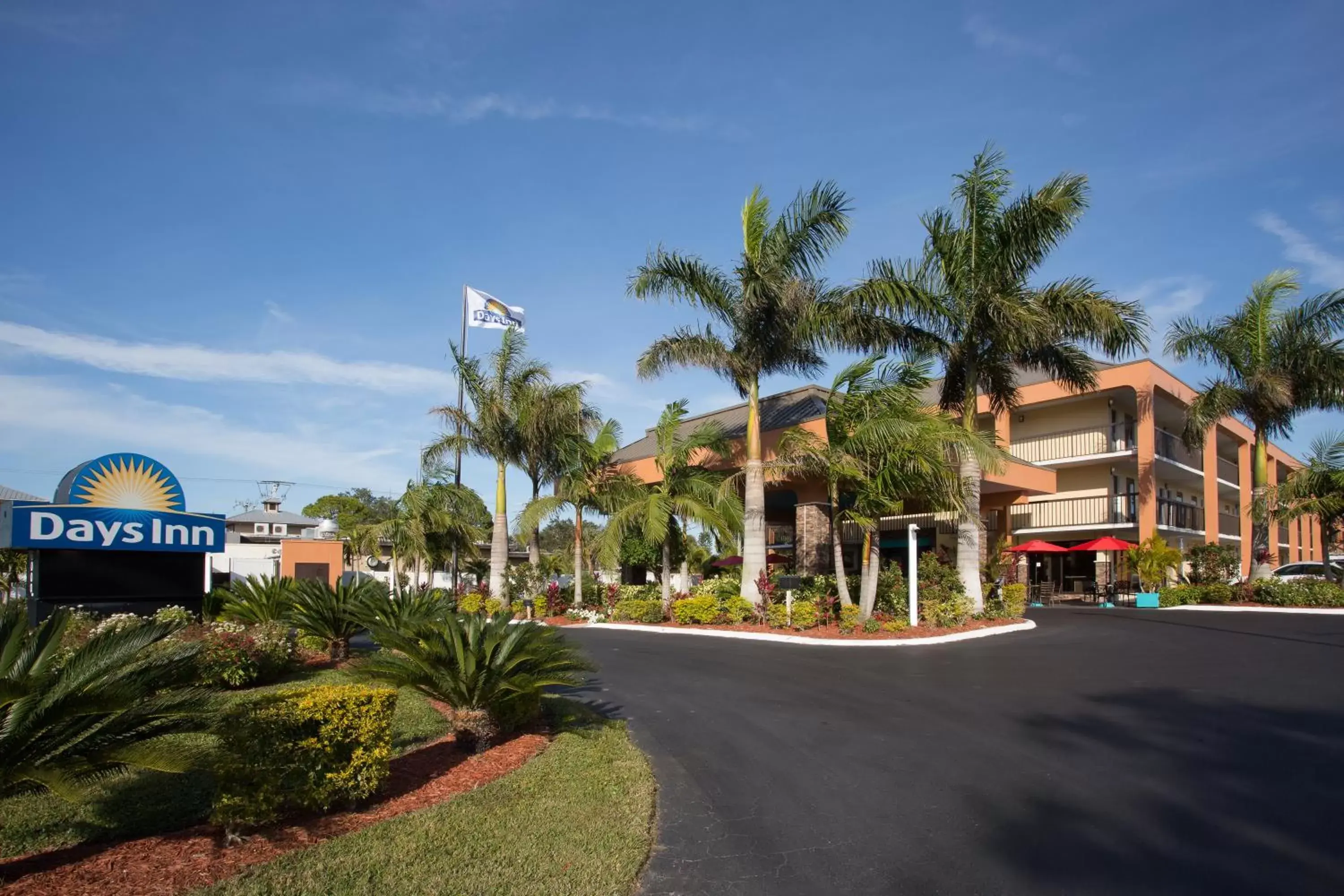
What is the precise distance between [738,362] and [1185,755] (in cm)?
1440

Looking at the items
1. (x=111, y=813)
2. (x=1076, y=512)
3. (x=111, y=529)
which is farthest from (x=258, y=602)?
(x=1076, y=512)

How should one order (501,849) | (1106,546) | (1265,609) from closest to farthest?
(501,849) < (1265,609) < (1106,546)

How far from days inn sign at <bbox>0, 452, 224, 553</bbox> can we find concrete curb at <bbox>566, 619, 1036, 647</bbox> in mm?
9527

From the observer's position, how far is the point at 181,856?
4.95m

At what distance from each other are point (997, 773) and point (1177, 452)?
32.1m

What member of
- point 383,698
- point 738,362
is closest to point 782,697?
point 383,698

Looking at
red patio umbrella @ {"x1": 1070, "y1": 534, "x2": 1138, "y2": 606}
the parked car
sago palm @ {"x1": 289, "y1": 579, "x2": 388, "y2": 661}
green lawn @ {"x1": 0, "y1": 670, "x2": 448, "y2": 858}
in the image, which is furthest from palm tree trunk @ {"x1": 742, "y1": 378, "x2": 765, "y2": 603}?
the parked car

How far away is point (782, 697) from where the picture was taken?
10.6 m

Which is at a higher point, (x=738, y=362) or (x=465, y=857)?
(x=738, y=362)

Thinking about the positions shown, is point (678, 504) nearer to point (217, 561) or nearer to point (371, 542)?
point (371, 542)

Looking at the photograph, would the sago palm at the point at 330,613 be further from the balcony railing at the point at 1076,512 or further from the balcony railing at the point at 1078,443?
the balcony railing at the point at 1078,443

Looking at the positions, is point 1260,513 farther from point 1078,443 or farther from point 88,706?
point 88,706

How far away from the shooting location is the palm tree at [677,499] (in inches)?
854

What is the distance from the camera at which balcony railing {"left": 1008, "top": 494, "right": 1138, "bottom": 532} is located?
100 ft
